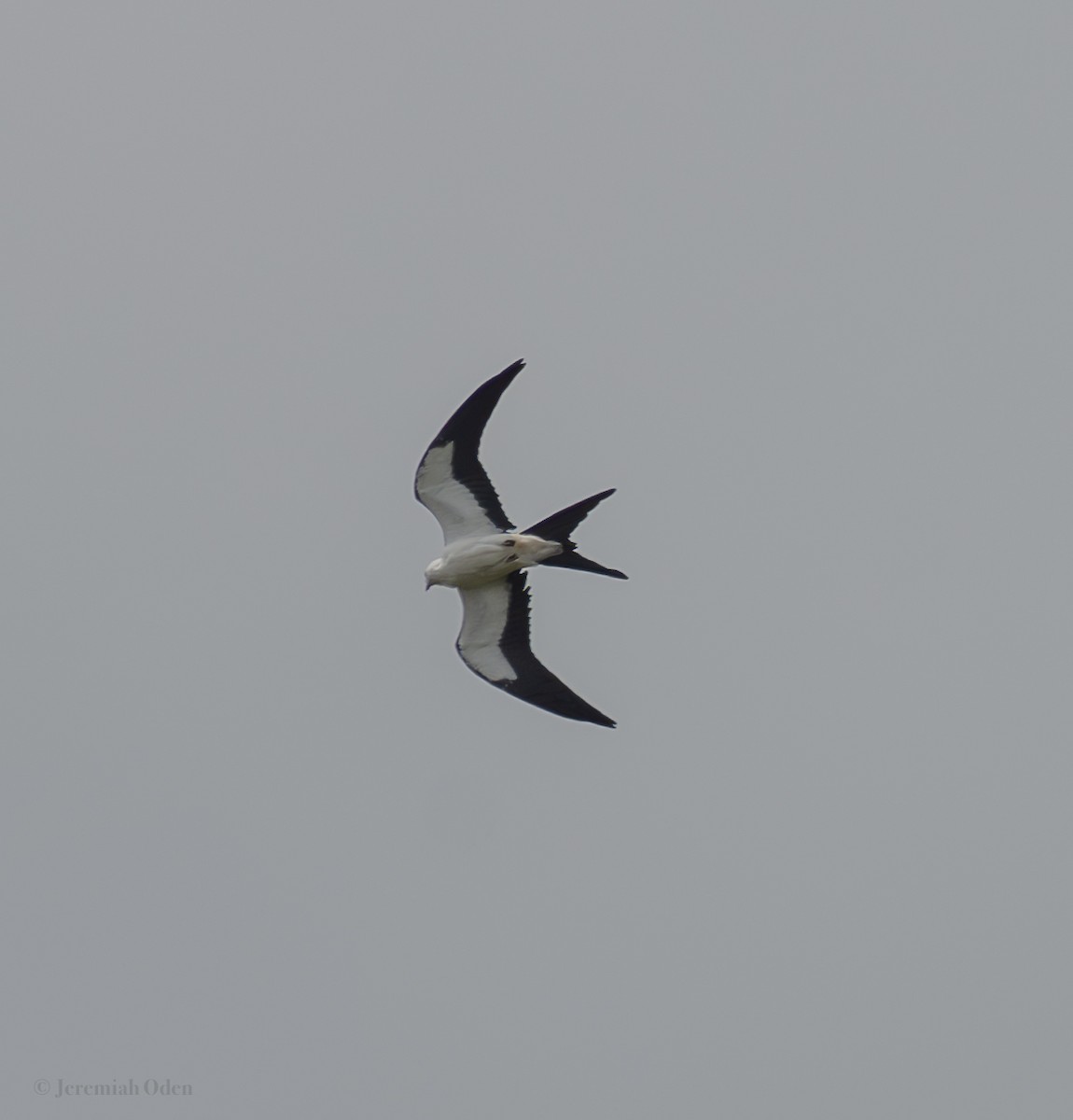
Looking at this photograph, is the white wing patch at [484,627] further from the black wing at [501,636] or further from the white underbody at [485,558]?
the white underbody at [485,558]

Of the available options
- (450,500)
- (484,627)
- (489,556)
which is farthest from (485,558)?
(484,627)

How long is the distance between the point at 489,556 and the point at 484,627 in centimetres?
93

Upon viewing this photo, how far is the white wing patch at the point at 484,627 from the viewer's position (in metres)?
17.0

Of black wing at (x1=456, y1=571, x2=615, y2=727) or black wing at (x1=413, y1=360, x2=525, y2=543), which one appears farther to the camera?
black wing at (x1=456, y1=571, x2=615, y2=727)

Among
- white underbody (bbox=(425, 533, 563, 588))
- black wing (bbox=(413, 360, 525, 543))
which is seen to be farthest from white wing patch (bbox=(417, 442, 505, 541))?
white underbody (bbox=(425, 533, 563, 588))

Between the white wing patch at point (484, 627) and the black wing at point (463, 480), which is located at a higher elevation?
the black wing at point (463, 480)

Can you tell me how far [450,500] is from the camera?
16906 mm

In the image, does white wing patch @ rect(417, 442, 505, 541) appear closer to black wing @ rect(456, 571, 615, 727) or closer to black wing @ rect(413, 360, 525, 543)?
black wing @ rect(413, 360, 525, 543)

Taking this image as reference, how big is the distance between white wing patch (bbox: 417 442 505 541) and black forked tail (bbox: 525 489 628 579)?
77cm

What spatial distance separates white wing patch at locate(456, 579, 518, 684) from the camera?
55.9 feet

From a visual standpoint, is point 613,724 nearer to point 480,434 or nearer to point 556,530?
point 556,530

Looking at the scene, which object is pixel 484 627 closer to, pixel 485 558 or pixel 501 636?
pixel 501 636

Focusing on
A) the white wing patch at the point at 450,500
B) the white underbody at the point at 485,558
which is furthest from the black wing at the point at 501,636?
the white wing patch at the point at 450,500

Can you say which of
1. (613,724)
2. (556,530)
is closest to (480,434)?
(556,530)
